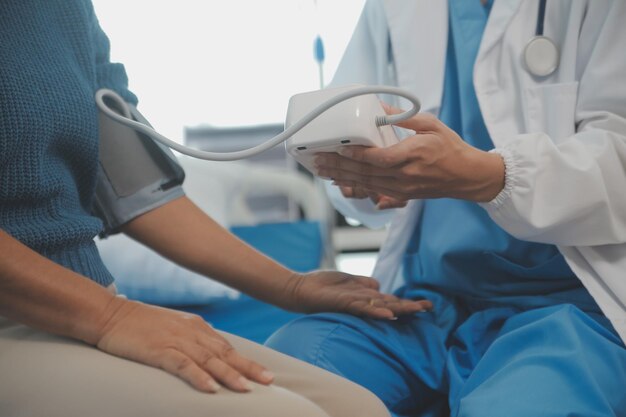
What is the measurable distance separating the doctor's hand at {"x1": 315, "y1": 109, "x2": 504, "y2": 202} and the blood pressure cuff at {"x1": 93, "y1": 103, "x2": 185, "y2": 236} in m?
0.29

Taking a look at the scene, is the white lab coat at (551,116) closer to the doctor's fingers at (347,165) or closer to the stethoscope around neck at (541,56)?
the stethoscope around neck at (541,56)

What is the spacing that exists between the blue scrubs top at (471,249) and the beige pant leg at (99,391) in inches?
19.6

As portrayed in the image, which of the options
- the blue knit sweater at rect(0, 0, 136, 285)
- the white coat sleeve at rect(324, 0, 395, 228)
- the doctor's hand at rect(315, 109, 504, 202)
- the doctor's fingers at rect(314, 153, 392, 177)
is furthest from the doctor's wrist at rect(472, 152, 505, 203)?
the blue knit sweater at rect(0, 0, 136, 285)

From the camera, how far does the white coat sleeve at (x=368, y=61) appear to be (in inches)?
48.1

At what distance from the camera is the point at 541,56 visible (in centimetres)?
97

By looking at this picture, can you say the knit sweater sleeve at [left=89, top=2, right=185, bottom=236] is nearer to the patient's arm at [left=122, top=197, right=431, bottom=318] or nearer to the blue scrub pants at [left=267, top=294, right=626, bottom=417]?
the patient's arm at [left=122, top=197, right=431, bottom=318]

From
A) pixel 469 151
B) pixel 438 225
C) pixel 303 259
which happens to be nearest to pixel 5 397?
pixel 469 151

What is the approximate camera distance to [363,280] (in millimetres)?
1082

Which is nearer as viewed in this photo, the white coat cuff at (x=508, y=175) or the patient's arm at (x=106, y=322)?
the patient's arm at (x=106, y=322)

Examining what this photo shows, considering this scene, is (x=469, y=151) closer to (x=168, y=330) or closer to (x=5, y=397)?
(x=168, y=330)

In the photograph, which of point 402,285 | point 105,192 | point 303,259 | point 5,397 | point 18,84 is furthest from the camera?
point 303,259

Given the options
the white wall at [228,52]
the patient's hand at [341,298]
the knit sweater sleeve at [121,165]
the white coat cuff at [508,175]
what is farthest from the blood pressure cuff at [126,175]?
the white wall at [228,52]

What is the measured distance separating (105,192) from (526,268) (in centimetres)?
66

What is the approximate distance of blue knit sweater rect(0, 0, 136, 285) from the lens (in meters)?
0.68
